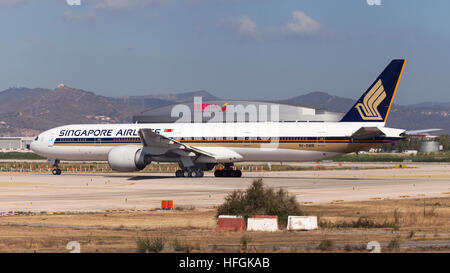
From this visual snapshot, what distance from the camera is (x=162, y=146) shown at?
50.9m

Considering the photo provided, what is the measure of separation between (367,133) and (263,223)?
27.4m

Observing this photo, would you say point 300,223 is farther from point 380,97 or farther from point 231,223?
point 380,97

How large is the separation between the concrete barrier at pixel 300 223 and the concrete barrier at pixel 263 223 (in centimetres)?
45

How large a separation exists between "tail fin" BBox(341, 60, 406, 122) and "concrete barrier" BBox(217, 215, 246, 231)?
2927cm

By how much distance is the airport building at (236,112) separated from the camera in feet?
493

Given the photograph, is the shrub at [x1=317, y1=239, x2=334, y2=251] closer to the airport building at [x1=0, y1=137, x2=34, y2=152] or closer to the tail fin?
the tail fin

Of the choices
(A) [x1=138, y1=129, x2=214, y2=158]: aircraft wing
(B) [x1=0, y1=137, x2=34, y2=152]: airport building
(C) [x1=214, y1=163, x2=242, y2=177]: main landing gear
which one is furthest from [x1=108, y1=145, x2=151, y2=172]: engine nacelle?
(B) [x1=0, y1=137, x2=34, y2=152]: airport building

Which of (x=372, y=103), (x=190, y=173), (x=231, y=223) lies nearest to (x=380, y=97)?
(x=372, y=103)

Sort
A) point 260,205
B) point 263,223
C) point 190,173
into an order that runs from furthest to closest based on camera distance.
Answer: point 190,173, point 260,205, point 263,223

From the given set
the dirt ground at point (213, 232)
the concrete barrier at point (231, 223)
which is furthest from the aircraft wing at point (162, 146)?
the concrete barrier at point (231, 223)

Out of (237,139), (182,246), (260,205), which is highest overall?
(237,139)

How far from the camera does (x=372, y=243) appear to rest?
16.9 meters

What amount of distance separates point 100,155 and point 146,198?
74.8ft

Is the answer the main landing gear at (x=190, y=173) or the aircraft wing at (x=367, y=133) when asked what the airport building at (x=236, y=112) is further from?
the aircraft wing at (x=367, y=133)
